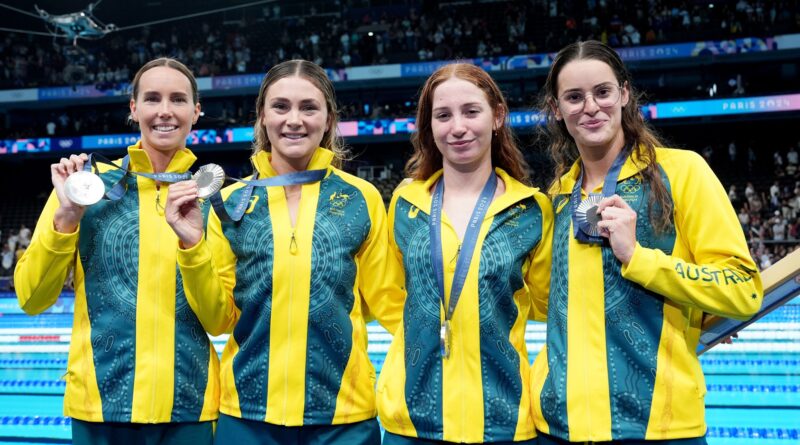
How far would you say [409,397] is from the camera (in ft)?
6.23

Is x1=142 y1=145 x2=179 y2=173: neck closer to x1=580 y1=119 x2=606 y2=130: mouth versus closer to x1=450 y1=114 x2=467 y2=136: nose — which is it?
x1=450 y1=114 x2=467 y2=136: nose

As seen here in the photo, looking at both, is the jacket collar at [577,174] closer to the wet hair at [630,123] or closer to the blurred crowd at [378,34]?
the wet hair at [630,123]

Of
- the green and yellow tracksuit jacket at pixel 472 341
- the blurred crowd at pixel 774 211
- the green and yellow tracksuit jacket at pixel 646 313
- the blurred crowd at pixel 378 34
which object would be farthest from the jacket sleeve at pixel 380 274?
the blurred crowd at pixel 378 34

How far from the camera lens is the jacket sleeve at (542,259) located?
2.05 m

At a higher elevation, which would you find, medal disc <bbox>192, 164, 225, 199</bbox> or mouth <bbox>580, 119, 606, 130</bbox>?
mouth <bbox>580, 119, 606, 130</bbox>

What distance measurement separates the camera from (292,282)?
2014 millimetres

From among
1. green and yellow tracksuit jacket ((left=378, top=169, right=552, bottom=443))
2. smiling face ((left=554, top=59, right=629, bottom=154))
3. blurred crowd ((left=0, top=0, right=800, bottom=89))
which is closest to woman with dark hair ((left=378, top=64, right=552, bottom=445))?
green and yellow tracksuit jacket ((left=378, top=169, right=552, bottom=443))

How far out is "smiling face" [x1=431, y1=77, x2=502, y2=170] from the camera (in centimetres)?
199

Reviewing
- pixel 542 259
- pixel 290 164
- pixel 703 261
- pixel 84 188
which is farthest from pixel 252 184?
pixel 703 261

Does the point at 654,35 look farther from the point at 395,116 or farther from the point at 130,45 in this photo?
the point at 130,45

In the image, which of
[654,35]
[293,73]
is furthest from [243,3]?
[293,73]

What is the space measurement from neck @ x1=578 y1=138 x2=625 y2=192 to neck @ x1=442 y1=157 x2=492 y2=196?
0.96 feet

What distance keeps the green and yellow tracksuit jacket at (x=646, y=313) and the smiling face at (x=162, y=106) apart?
126 cm

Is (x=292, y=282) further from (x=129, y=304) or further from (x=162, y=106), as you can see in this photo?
(x=162, y=106)
